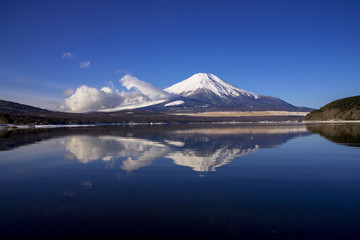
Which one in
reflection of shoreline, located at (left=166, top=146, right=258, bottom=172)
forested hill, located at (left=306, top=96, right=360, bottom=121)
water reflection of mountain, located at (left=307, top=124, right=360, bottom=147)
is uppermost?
forested hill, located at (left=306, top=96, right=360, bottom=121)

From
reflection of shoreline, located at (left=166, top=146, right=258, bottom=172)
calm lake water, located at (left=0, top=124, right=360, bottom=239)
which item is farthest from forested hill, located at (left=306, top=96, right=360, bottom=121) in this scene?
calm lake water, located at (left=0, top=124, right=360, bottom=239)

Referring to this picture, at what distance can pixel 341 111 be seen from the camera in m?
105

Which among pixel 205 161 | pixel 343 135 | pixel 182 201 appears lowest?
pixel 182 201

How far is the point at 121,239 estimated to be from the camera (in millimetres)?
5664

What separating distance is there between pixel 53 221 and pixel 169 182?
14.8 feet

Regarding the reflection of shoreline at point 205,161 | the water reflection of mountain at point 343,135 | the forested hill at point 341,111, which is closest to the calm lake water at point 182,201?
the reflection of shoreline at point 205,161

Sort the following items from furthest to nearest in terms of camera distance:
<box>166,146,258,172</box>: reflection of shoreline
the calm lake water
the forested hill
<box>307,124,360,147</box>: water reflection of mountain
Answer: the forested hill < <box>307,124,360,147</box>: water reflection of mountain < <box>166,146,258,172</box>: reflection of shoreline < the calm lake water

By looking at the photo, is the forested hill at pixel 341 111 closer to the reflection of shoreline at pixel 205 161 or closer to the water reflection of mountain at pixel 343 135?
the water reflection of mountain at pixel 343 135

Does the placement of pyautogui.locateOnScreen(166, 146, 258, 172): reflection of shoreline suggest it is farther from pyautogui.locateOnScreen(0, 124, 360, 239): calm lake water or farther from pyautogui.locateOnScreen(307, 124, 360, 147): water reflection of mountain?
pyautogui.locateOnScreen(307, 124, 360, 147): water reflection of mountain

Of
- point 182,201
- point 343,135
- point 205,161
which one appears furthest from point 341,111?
point 182,201

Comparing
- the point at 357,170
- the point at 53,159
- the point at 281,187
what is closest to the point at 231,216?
the point at 281,187

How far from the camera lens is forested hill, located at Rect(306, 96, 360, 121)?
98.9m

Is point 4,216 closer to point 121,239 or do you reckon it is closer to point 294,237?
point 121,239

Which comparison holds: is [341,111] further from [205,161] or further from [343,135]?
[205,161]
